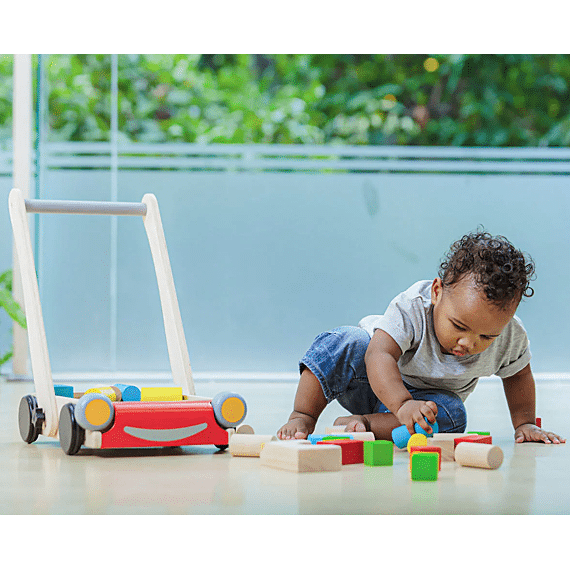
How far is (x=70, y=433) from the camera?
1.26m

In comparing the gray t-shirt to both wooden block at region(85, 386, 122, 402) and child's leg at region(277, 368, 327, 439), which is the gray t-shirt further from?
wooden block at region(85, 386, 122, 402)

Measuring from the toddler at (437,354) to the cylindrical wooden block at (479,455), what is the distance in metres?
0.08

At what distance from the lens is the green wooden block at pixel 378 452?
1.19 meters

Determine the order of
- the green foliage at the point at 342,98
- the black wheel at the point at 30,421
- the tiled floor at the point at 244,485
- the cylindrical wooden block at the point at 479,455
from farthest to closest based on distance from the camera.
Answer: the green foliage at the point at 342,98 → the black wheel at the point at 30,421 → the cylindrical wooden block at the point at 479,455 → the tiled floor at the point at 244,485

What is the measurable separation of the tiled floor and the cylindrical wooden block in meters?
0.01

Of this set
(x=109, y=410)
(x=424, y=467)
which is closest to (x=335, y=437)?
(x=424, y=467)

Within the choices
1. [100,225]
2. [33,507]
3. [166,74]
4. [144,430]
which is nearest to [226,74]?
[166,74]

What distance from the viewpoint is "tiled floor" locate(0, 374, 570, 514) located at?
88cm

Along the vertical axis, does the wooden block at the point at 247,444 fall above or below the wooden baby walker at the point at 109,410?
below

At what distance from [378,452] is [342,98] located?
2.52m

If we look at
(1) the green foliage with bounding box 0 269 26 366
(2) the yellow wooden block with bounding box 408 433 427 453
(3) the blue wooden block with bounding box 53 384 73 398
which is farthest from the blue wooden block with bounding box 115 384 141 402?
(1) the green foliage with bounding box 0 269 26 366

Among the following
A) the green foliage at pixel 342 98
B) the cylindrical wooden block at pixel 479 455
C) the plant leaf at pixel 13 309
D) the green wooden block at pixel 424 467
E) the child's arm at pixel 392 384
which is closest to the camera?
the green wooden block at pixel 424 467

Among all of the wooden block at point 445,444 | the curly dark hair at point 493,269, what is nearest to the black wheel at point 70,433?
the wooden block at point 445,444

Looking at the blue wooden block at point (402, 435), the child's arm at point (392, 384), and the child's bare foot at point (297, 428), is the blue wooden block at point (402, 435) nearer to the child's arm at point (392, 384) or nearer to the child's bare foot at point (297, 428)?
the child's arm at point (392, 384)
